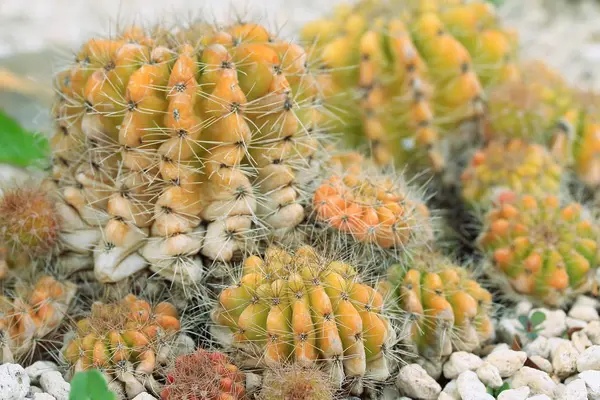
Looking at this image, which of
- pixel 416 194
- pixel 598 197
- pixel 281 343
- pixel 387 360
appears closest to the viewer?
pixel 281 343

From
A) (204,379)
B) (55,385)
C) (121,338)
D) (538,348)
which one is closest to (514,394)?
(538,348)

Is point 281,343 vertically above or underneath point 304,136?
underneath

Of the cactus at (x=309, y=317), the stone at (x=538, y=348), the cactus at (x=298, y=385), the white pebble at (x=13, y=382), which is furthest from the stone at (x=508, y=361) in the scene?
the white pebble at (x=13, y=382)

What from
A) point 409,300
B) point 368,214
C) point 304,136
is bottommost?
point 409,300

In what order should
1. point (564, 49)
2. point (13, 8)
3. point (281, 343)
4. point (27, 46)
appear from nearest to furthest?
1. point (281, 343)
2. point (564, 49)
3. point (27, 46)
4. point (13, 8)

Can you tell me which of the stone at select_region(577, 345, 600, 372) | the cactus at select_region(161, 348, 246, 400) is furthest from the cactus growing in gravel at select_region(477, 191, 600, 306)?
the cactus at select_region(161, 348, 246, 400)

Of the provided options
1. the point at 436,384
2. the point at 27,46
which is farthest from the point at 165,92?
the point at 27,46

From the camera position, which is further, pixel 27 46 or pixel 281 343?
pixel 27 46

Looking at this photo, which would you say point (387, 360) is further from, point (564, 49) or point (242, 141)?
point (564, 49)
